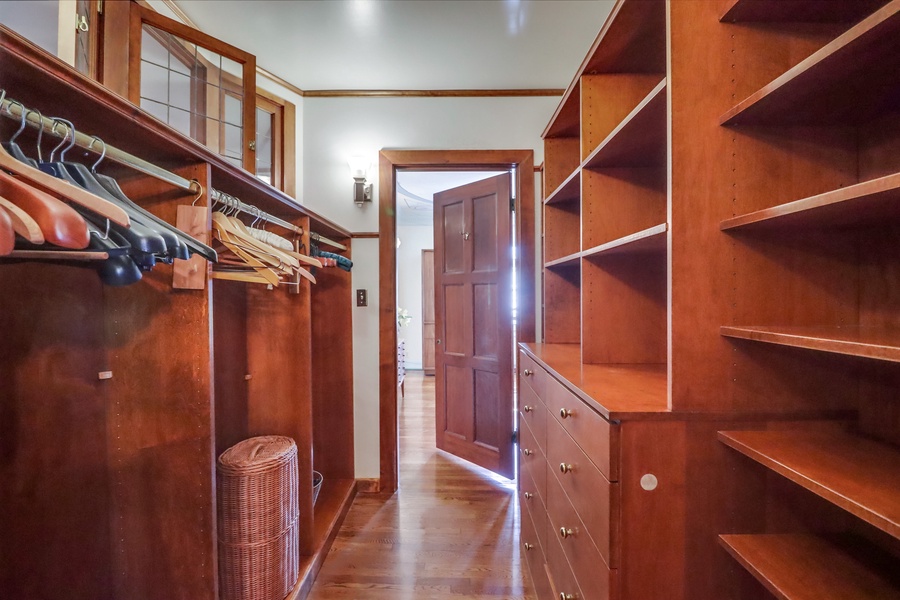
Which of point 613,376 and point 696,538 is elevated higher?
point 613,376

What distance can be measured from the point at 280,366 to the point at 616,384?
1.42m

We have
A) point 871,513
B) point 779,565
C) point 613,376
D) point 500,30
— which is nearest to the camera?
point 871,513

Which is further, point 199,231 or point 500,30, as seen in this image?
point 500,30

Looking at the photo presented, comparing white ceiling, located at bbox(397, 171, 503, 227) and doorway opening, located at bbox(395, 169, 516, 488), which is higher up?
white ceiling, located at bbox(397, 171, 503, 227)

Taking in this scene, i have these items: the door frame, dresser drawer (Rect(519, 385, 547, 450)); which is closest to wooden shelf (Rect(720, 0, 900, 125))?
dresser drawer (Rect(519, 385, 547, 450))

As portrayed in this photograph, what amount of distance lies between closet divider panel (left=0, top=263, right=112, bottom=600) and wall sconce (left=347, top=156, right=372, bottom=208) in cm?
162

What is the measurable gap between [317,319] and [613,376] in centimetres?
184

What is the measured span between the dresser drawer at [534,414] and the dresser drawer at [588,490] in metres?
0.11

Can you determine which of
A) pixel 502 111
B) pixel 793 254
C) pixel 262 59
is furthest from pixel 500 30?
pixel 793 254

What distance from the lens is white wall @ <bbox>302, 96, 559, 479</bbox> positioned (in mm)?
2463

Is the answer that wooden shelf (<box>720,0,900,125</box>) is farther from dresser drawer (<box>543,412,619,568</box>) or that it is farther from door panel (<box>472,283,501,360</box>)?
door panel (<box>472,283,501,360</box>)

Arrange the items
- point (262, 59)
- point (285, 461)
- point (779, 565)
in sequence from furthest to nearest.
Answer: point (262, 59)
point (285, 461)
point (779, 565)

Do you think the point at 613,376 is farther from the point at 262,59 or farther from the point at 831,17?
the point at 262,59

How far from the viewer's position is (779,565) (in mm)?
702
